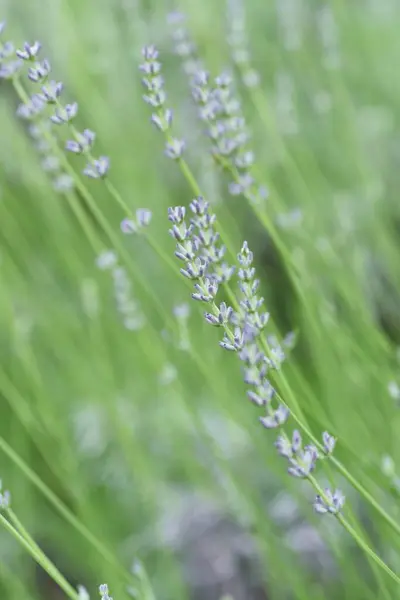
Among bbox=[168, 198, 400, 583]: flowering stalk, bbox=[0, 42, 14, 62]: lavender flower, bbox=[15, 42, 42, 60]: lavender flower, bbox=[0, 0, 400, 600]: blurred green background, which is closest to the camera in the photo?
bbox=[168, 198, 400, 583]: flowering stalk

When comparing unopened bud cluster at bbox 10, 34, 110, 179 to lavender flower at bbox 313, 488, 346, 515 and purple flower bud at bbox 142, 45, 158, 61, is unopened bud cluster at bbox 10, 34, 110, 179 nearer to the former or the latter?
purple flower bud at bbox 142, 45, 158, 61

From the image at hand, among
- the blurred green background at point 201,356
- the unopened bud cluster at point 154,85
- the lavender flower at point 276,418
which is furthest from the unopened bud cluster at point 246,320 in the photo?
the blurred green background at point 201,356

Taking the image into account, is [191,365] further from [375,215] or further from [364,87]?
[364,87]

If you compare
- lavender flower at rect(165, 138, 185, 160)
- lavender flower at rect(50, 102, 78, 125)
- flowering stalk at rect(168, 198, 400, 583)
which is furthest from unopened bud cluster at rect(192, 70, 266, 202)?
flowering stalk at rect(168, 198, 400, 583)

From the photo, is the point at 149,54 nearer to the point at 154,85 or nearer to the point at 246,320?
the point at 154,85

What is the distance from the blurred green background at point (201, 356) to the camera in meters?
1.29

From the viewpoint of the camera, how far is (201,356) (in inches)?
60.4

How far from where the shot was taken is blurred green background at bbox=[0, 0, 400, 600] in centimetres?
129

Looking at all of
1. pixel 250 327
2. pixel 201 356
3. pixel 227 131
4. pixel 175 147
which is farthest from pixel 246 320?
pixel 201 356

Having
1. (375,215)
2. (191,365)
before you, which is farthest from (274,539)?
(375,215)

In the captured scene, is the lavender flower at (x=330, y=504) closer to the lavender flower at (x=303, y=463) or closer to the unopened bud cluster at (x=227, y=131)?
the lavender flower at (x=303, y=463)

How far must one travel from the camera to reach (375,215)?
5.03 ft

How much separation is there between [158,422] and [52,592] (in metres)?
0.46

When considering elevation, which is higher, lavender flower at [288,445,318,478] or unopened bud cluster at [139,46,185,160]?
unopened bud cluster at [139,46,185,160]
